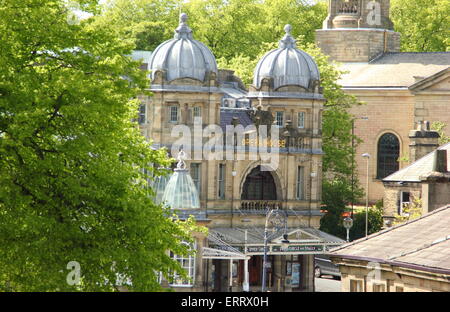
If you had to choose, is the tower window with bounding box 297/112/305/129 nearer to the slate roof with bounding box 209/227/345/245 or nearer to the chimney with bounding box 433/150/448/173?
Result: the slate roof with bounding box 209/227/345/245

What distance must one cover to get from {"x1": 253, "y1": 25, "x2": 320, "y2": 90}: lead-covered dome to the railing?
552 cm

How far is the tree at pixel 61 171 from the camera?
1277 inches

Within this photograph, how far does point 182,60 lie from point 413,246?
3352 centimetres

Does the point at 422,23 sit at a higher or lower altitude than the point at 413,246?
higher

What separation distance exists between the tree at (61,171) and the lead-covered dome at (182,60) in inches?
1287

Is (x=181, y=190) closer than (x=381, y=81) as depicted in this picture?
Yes

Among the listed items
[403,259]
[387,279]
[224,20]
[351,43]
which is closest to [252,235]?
[387,279]

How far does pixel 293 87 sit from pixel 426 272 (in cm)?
4053

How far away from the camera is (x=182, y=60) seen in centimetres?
6812

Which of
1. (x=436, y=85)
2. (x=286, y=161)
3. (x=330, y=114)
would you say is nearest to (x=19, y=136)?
(x=286, y=161)

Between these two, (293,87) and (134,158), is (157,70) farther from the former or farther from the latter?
(134,158)

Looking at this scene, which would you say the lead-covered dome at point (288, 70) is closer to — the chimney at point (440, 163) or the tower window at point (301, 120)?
the tower window at point (301, 120)

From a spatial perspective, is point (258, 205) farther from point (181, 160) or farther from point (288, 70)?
point (181, 160)

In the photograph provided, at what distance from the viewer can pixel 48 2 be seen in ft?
114
